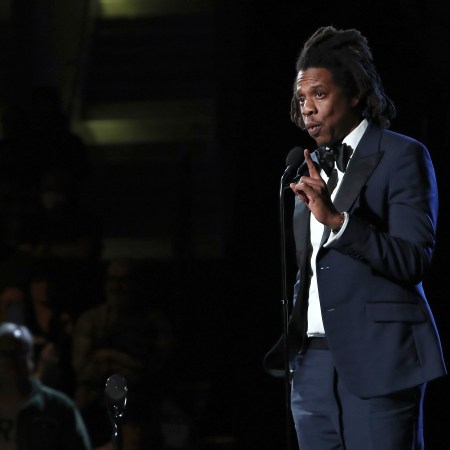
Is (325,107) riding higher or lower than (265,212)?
higher

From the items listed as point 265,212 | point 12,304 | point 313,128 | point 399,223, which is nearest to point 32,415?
point 12,304

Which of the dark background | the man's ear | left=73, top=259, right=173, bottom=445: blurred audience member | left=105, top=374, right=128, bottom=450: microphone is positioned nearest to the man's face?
the man's ear

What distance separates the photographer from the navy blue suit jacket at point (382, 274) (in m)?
2.04

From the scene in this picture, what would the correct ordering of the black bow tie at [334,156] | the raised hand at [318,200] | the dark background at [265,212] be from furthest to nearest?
1. the dark background at [265,212]
2. the black bow tie at [334,156]
3. the raised hand at [318,200]

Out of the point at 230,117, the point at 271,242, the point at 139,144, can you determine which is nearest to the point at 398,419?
the point at 271,242

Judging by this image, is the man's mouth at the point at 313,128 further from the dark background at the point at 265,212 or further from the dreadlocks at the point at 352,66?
the dark background at the point at 265,212

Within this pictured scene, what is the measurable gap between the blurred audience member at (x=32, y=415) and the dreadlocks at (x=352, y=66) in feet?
7.73

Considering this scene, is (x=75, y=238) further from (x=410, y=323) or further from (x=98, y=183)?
(x=410, y=323)

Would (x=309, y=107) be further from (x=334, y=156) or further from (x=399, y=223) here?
(x=399, y=223)

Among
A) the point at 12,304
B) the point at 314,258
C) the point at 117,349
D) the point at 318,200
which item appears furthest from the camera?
the point at 12,304

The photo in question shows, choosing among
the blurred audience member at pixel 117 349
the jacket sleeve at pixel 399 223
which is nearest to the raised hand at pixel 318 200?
the jacket sleeve at pixel 399 223

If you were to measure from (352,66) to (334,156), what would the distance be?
22 centimetres

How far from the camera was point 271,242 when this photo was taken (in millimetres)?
4094

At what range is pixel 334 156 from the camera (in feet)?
7.30
